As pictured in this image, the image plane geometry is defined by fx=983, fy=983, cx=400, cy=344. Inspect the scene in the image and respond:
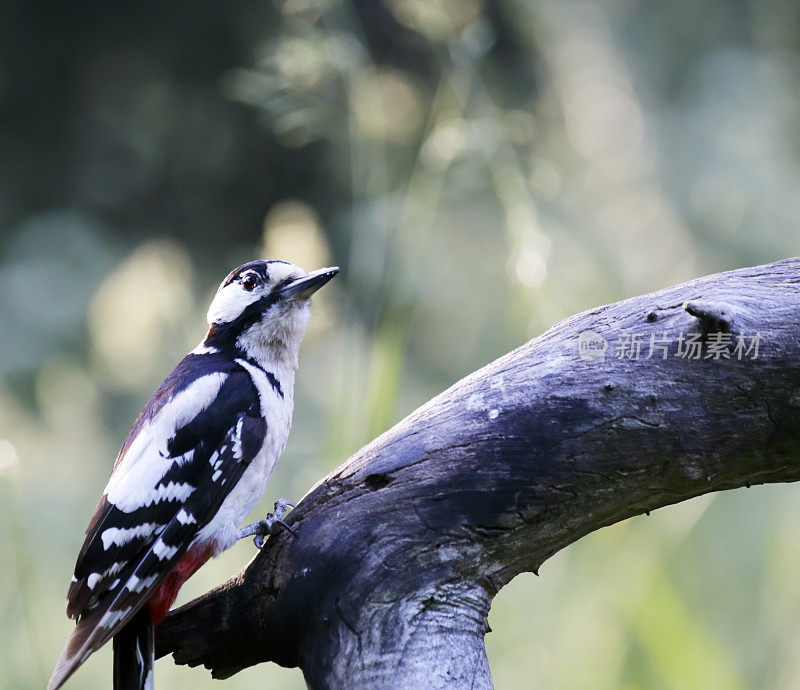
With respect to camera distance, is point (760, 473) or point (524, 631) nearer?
point (760, 473)

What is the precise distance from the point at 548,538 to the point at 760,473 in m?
0.28

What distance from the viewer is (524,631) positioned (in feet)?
6.11

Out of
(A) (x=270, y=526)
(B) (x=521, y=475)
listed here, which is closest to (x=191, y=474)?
(A) (x=270, y=526)

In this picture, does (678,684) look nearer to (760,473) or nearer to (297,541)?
(760,473)

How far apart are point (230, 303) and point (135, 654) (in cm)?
57

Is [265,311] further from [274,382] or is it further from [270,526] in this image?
[270,526]

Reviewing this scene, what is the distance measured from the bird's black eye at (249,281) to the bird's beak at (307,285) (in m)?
0.05

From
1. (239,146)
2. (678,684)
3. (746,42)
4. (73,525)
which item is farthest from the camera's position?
(746,42)

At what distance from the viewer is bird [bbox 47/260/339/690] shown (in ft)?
4.26

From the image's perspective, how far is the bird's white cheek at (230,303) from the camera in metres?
1.60

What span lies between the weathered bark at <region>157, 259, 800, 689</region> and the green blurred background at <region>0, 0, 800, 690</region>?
1.44 feet

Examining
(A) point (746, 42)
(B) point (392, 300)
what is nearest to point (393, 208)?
(B) point (392, 300)

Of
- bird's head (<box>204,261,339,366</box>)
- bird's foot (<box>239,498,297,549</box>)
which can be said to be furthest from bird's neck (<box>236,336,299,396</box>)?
bird's foot (<box>239,498,297,549</box>)

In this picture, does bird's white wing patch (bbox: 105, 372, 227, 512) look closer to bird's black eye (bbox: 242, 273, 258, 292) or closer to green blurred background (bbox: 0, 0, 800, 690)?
bird's black eye (bbox: 242, 273, 258, 292)
